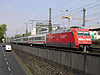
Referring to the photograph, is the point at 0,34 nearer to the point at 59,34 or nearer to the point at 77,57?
the point at 59,34

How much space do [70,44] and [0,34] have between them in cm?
11658

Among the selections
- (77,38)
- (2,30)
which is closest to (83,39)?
(77,38)

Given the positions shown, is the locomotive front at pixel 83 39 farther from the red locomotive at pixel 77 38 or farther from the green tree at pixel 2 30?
the green tree at pixel 2 30

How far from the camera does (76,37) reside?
1927cm

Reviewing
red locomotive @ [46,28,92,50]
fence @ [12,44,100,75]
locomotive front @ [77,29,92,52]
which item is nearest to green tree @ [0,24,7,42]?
red locomotive @ [46,28,92,50]

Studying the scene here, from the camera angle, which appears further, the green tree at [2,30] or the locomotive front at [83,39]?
the green tree at [2,30]

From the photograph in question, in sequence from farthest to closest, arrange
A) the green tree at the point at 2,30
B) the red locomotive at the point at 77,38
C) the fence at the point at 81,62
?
the green tree at the point at 2,30
the red locomotive at the point at 77,38
the fence at the point at 81,62

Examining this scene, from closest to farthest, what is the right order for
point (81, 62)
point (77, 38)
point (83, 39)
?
point (81, 62) → point (77, 38) → point (83, 39)

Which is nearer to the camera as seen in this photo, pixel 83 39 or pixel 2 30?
pixel 83 39

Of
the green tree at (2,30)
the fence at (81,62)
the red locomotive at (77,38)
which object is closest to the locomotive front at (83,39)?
the red locomotive at (77,38)

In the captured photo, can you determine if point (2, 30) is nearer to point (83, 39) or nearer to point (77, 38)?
point (83, 39)

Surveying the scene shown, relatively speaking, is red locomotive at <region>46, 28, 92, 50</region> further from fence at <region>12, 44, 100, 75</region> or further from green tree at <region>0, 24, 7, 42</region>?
green tree at <region>0, 24, 7, 42</region>

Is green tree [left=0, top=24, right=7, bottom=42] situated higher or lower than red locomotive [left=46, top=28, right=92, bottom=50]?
higher

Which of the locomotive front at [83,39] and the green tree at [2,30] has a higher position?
the green tree at [2,30]
